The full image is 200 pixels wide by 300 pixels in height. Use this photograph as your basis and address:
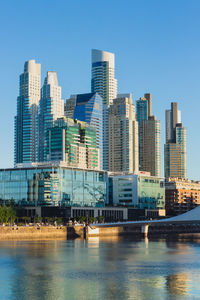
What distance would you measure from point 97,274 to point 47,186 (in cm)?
10177

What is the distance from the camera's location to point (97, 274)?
64.0m

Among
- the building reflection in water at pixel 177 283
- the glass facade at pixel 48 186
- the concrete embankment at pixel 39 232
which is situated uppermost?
the glass facade at pixel 48 186

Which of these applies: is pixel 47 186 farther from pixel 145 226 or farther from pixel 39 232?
pixel 39 232

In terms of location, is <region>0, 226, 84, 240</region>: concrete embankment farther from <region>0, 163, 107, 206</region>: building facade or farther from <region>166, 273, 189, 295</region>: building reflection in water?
<region>166, 273, 189, 295</region>: building reflection in water

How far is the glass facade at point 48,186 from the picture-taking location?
164750mm

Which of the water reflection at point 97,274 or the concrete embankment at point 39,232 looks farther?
the concrete embankment at point 39,232

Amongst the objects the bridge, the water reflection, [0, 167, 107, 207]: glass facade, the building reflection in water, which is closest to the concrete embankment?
the bridge

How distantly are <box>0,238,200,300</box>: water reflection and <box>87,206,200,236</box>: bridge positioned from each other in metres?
44.3

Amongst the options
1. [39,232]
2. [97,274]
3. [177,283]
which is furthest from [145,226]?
[177,283]

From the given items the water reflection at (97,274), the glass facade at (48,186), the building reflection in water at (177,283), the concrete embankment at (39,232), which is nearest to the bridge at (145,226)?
the concrete embankment at (39,232)

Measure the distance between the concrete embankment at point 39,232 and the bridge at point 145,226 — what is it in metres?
3.95

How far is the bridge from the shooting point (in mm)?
137375

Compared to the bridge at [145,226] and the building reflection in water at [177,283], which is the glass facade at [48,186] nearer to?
the bridge at [145,226]

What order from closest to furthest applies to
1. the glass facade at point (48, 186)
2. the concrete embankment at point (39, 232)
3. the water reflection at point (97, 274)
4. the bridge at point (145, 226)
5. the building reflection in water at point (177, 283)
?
the water reflection at point (97, 274)
the building reflection in water at point (177, 283)
the concrete embankment at point (39, 232)
the bridge at point (145, 226)
the glass facade at point (48, 186)
